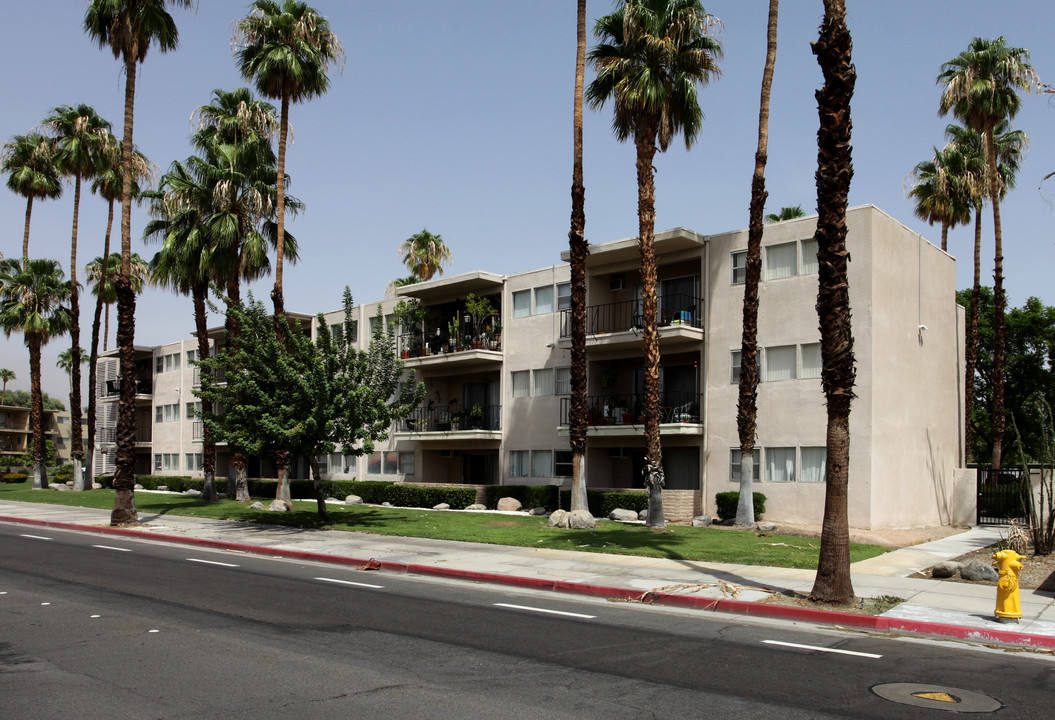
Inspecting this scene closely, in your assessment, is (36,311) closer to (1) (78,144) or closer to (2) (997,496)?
(1) (78,144)

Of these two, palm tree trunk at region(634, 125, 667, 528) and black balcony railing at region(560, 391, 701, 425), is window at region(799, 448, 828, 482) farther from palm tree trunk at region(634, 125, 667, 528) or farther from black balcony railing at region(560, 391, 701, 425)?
palm tree trunk at region(634, 125, 667, 528)

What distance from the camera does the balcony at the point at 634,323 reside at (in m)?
Result: 27.9

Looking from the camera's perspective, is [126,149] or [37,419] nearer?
[126,149]

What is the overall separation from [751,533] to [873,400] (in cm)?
→ 542

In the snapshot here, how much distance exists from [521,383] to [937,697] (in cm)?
2673

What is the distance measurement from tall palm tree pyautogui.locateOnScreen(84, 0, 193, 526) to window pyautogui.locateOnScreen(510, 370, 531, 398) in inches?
548

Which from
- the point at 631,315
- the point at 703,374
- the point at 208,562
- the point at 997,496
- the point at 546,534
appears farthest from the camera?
the point at 631,315

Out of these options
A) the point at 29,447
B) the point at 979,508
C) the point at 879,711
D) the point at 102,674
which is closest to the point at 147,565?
the point at 102,674

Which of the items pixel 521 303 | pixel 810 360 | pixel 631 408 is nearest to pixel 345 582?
pixel 810 360

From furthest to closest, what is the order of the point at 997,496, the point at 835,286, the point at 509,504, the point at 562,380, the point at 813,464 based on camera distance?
the point at 562,380
the point at 509,504
the point at 997,496
the point at 813,464
the point at 835,286

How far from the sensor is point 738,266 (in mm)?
27719

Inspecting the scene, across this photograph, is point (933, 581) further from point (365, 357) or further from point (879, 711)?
point (365, 357)

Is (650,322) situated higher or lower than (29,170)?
lower

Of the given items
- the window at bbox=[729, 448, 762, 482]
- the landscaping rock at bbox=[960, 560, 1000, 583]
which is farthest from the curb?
the window at bbox=[729, 448, 762, 482]
